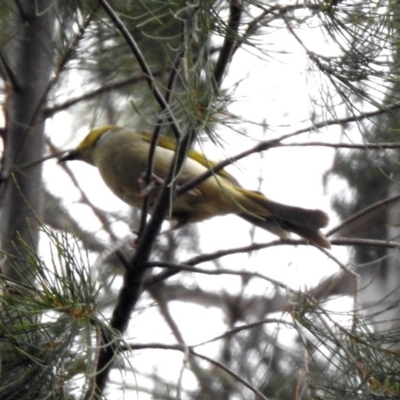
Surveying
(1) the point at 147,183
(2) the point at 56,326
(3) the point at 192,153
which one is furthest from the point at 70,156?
(2) the point at 56,326

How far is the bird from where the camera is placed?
3.41 m

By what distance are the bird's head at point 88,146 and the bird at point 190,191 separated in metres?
0.11

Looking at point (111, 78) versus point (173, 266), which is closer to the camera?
point (173, 266)

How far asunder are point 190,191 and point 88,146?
829 millimetres

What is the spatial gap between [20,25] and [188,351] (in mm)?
1652

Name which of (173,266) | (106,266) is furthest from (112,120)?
(173,266)

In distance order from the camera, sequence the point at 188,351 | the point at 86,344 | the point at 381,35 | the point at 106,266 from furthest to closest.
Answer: the point at 106,266
the point at 188,351
the point at 381,35
the point at 86,344

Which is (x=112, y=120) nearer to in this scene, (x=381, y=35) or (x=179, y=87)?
(x=179, y=87)

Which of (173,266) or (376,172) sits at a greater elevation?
(376,172)

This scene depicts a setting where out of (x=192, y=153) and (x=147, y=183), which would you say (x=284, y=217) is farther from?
(x=147, y=183)

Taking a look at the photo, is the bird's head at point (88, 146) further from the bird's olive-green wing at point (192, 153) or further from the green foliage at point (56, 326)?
the green foliage at point (56, 326)

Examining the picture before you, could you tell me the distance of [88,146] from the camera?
13.6ft

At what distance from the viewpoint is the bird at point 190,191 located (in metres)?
3.41

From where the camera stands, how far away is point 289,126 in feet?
6.74
